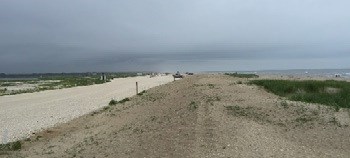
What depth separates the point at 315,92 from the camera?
106 feet

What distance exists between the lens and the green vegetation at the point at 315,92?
26719 millimetres

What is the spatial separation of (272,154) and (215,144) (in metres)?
2.19

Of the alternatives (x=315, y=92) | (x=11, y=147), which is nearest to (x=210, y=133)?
(x=11, y=147)

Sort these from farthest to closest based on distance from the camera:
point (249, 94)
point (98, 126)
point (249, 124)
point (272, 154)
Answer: point (249, 94)
point (98, 126)
point (249, 124)
point (272, 154)

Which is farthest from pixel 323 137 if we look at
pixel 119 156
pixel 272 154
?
pixel 119 156

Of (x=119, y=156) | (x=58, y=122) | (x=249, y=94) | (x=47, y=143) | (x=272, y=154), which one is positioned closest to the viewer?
(x=272, y=154)

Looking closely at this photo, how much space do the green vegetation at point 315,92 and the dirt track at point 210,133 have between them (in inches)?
123

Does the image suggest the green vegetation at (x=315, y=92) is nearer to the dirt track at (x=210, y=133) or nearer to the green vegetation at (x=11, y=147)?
the dirt track at (x=210, y=133)

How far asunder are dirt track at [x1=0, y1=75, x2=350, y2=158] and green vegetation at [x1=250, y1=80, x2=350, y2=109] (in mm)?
3136

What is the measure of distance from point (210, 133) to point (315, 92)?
1672 cm

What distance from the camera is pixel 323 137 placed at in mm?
18328

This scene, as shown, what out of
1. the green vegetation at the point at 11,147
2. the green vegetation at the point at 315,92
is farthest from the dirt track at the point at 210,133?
the green vegetation at the point at 315,92

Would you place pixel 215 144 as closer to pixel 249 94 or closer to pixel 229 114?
pixel 229 114

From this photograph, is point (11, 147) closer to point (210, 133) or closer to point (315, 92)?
point (210, 133)
